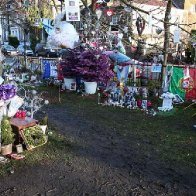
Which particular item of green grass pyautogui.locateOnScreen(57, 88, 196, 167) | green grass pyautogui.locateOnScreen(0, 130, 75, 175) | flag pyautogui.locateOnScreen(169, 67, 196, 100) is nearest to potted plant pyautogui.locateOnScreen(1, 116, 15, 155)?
green grass pyautogui.locateOnScreen(0, 130, 75, 175)

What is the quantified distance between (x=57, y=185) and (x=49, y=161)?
1.09 metres

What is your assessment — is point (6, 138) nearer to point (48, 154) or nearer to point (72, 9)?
point (48, 154)

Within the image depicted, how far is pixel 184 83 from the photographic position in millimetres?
13867

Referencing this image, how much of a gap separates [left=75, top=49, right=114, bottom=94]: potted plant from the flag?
2.66 metres

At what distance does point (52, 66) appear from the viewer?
1806 centimetres

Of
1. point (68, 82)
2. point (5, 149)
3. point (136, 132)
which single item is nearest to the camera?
point (5, 149)

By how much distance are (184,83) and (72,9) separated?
6924 millimetres

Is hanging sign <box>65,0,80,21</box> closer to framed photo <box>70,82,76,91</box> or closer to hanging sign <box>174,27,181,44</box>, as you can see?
hanging sign <box>174,27,181,44</box>

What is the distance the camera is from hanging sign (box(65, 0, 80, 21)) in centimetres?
821

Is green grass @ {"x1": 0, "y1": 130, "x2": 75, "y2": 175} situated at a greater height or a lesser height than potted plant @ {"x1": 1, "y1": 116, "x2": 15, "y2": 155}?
lesser

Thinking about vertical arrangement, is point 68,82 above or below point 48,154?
above

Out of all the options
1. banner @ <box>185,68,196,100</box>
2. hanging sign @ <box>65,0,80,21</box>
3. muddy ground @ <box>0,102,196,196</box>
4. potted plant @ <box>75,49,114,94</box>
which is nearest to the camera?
muddy ground @ <box>0,102,196,196</box>

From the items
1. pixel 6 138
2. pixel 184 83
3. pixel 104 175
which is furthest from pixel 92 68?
pixel 104 175

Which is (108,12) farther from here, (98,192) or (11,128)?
(98,192)
